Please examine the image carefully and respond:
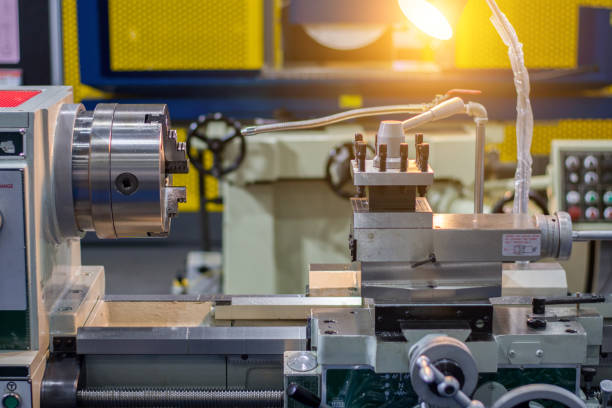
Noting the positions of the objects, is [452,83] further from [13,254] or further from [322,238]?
[13,254]

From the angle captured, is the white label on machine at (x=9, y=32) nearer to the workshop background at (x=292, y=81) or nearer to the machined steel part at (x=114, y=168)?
the workshop background at (x=292, y=81)

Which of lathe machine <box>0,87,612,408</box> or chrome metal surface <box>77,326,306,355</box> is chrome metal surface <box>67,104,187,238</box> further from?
chrome metal surface <box>77,326,306,355</box>

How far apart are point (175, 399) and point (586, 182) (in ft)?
5.94

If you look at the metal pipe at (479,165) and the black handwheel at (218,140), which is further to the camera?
the black handwheel at (218,140)

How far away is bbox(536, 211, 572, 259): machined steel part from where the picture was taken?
1176 millimetres

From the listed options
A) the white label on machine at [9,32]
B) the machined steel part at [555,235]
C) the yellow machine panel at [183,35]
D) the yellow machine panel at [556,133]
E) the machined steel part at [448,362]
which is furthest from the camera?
the white label on machine at [9,32]

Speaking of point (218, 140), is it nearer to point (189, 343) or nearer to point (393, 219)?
point (189, 343)

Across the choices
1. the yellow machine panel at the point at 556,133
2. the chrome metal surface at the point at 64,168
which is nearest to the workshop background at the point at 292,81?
the chrome metal surface at the point at 64,168

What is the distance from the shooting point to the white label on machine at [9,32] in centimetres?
504

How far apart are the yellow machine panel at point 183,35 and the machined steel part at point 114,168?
1.50 m

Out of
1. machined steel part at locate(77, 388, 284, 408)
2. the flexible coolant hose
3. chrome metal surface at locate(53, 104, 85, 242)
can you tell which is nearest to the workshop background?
the flexible coolant hose

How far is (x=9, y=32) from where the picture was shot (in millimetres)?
5066

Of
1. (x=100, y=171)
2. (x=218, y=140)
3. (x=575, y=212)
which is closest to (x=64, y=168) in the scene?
(x=100, y=171)

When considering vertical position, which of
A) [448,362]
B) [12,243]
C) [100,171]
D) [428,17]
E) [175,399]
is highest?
[428,17]
